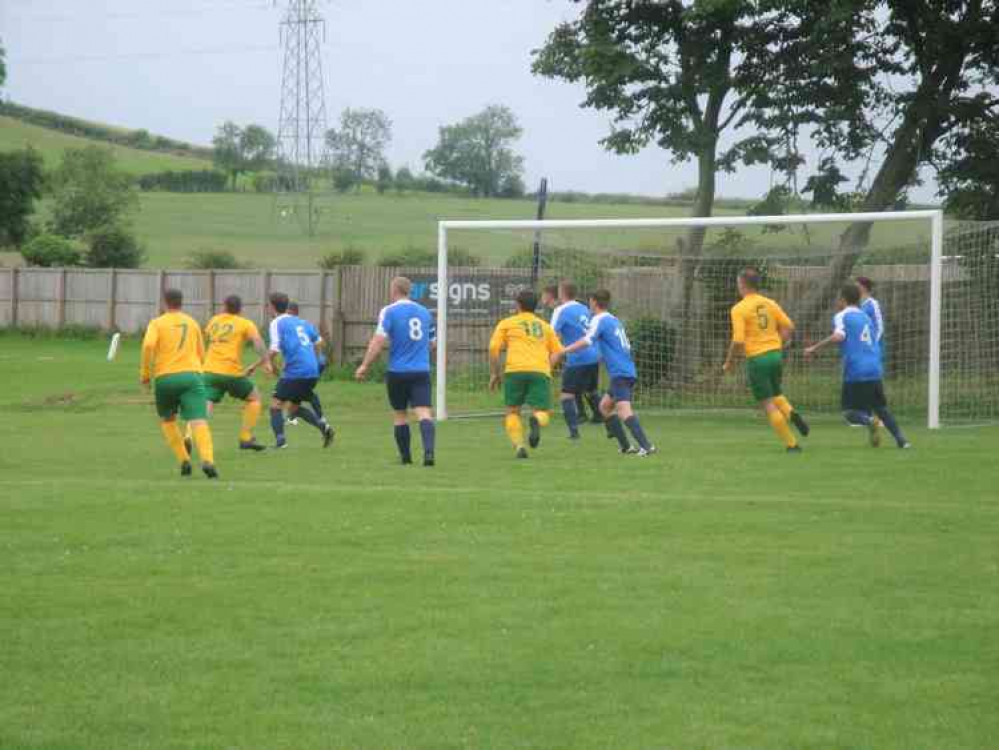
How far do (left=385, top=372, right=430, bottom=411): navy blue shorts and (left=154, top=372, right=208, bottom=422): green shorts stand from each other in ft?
6.66

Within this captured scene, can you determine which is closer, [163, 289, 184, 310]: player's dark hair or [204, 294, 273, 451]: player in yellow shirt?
[163, 289, 184, 310]: player's dark hair

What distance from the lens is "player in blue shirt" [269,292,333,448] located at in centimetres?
1891

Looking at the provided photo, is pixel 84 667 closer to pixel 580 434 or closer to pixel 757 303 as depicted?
pixel 757 303

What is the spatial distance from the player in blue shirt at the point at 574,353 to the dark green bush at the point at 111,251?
134 ft

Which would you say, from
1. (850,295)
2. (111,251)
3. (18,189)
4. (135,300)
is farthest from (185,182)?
(850,295)

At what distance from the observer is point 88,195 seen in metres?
69.8

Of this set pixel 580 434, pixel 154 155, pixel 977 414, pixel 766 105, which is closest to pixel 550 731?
pixel 580 434

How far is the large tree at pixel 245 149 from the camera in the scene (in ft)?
305

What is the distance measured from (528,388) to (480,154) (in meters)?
65.6

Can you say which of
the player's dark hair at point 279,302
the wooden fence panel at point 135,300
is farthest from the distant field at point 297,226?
the player's dark hair at point 279,302

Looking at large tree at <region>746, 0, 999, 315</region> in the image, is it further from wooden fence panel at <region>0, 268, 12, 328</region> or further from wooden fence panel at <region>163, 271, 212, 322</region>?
wooden fence panel at <region>0, 268, 12, 328</region>

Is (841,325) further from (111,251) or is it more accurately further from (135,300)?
(111,251)

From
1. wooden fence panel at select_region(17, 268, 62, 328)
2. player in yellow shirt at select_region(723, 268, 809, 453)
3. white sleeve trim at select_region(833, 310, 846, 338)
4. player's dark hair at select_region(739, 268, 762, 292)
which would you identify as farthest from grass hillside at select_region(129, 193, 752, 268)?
player in yellow shirt at select_region(723, 268, 809, 453)

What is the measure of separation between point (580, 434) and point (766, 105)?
8938 millimetres
